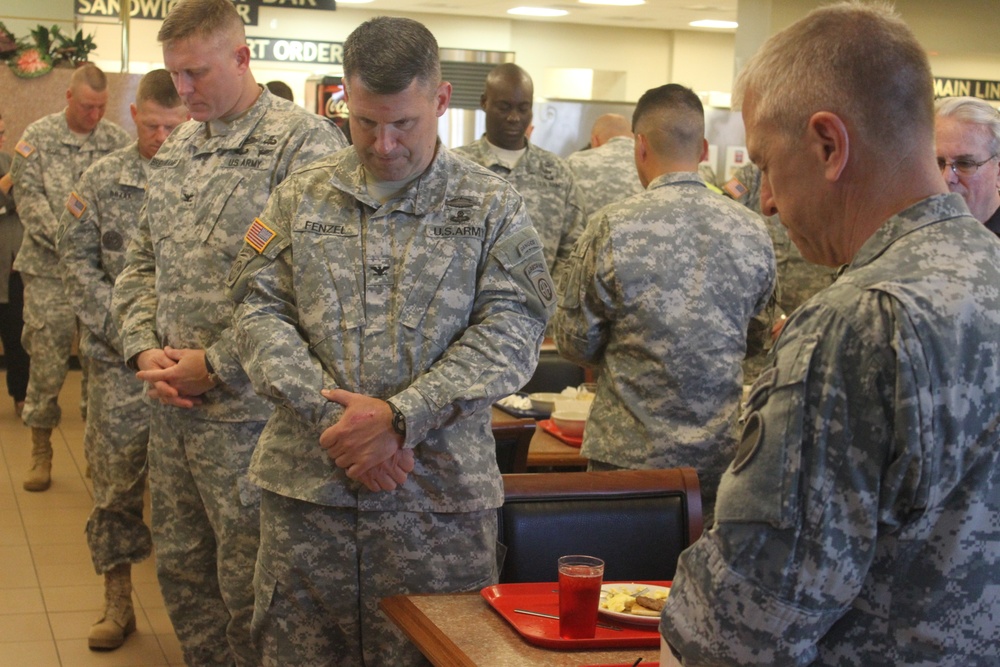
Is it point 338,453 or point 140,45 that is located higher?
point 140,45

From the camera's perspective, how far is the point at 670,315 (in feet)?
9.90

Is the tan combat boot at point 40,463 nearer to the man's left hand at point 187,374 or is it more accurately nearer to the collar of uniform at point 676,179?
the man's left hand at point 187,374

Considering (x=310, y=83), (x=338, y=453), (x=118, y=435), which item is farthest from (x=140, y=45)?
(x=338, y=453)

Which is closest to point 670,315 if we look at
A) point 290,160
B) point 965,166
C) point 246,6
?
point 965,166

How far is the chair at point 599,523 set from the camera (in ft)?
7.47

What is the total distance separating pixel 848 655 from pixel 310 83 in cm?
1033

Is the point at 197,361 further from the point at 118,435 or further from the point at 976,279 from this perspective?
the point at 976,279

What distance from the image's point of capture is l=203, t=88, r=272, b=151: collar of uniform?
2918 mm

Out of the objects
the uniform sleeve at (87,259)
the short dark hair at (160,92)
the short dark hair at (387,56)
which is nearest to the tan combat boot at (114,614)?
the uniform sleeve at (87,259)

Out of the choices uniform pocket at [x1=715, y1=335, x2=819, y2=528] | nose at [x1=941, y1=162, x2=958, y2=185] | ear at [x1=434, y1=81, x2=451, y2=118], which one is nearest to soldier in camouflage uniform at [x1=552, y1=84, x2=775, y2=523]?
nose at [x1=941, y1=162, x2=958, y2=185]

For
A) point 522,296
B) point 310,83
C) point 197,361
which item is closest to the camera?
point 522,296

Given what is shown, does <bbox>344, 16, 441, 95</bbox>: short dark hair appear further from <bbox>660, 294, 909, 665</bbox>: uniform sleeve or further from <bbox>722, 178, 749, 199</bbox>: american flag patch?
<bbox>722, 178, 749, 199</bbox>: american flag patch

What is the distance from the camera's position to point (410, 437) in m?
2.11

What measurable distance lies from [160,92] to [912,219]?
11.5 ft
